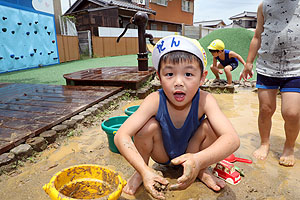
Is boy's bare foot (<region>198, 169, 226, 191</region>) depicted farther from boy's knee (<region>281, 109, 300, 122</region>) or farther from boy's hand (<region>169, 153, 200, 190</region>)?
boy's knee (<region>281, 109, 300, 122</region>)

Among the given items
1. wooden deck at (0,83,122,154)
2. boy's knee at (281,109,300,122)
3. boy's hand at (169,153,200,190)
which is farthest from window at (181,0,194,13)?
boy's hand at (169,153,200,190)

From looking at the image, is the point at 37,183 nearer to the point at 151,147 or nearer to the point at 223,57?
the point at 151,147

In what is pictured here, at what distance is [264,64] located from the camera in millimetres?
2020

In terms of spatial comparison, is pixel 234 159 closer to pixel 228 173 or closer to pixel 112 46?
pixel 228 173

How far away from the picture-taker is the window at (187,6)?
2386 centimetres

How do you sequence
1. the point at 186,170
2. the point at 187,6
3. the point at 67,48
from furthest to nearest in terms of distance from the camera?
the point at 187,6
the point at 67,48
the point at 186,170

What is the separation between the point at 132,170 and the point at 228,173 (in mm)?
796

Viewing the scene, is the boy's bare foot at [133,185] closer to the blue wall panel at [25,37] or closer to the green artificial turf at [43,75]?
the green artificial turf at [43,75]

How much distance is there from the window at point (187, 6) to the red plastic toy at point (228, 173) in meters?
24.3

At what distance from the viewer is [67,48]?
11.2 meters

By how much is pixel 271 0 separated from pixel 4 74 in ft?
27.3

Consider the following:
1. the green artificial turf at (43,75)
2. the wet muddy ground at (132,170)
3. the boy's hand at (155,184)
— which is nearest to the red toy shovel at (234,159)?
the wet muddy ground at (132,170)

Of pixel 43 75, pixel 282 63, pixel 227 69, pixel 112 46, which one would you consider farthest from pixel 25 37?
pixel 282 63

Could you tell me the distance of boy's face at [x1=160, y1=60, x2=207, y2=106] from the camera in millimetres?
1358
